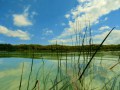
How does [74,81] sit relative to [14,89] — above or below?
above

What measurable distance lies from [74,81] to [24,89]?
10.7 feet

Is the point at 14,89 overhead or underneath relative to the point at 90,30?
underneath

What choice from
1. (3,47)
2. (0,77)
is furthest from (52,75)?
(3,47)

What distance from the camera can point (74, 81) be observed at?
0.63m

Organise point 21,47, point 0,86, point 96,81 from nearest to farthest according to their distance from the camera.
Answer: point 96,81 → point 0,86 → point 21,47

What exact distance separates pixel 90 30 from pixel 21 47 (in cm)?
4870

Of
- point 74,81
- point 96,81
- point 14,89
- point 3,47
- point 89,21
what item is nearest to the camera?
point 74,81

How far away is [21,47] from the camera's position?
4925cm

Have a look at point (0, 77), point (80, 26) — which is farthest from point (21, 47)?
point (80, 26)

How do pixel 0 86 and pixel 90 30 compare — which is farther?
A: pixel 0 86

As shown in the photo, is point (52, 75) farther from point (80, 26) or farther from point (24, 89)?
point (80, 26)

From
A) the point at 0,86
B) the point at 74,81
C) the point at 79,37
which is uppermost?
the point at 79,37

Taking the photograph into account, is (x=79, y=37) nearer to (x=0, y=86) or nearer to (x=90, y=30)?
(x=90, y=30)

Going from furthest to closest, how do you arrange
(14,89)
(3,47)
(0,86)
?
(3,47) < (0,86) < (14,89)
